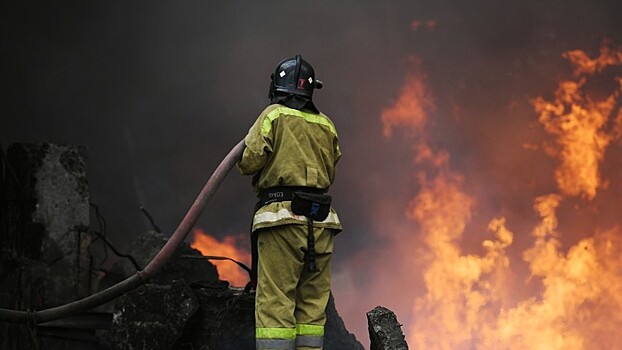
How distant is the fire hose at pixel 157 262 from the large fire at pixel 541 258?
3.31 m

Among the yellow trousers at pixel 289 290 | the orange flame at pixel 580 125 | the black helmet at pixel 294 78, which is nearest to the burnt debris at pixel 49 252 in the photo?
the yellow trousers at pixel 289 290

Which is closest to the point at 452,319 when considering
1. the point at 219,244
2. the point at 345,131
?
the point at 345,131

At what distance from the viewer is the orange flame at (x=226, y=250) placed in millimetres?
8758

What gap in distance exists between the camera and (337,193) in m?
8.27

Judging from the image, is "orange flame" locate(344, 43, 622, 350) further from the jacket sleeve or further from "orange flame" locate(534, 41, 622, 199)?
the jacket sleeve

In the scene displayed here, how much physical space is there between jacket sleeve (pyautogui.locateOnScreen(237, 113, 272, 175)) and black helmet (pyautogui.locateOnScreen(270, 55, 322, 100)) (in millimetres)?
271

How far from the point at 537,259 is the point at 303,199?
11.6ft

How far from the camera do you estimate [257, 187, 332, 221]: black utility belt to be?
13.8ft

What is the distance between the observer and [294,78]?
4.38 m

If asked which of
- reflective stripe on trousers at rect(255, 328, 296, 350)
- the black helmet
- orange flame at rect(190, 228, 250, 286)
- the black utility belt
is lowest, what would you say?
reflective stripe on trousers at rect(255, 328, 296, 350)

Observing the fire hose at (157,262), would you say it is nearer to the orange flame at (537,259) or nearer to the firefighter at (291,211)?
the firefighter at (291,211)

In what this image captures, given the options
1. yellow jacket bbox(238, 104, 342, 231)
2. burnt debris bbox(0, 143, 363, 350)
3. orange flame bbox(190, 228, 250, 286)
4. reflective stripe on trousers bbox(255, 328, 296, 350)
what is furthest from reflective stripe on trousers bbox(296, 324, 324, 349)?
orange flame bbox(190, 228, 250, 286)

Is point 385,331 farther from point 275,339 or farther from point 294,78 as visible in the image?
point 294,78

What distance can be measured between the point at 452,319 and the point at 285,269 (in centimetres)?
355
